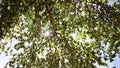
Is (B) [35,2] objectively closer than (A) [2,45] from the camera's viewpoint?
Yes

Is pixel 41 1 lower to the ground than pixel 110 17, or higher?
higher

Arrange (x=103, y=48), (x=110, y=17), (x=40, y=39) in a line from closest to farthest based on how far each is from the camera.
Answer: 1. (x=110, y=17)
2. (x=103, y=48)
3. (x=40, y=39)

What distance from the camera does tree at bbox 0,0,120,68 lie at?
11.4 meters

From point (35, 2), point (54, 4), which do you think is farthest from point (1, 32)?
point (54, 4)

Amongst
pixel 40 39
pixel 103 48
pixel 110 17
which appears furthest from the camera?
pixel 40 39

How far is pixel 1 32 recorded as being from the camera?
11547 millimetres

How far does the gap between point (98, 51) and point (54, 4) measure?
304cm

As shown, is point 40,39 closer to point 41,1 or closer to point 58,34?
point 58,34

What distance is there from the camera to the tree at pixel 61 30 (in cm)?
1145

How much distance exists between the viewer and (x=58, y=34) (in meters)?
12.9

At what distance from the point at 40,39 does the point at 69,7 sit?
2.21 m

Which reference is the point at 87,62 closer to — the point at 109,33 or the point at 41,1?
the point at 109,33

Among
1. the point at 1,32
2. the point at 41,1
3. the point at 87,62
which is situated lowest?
the point at 87,62

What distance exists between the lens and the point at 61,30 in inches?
514
